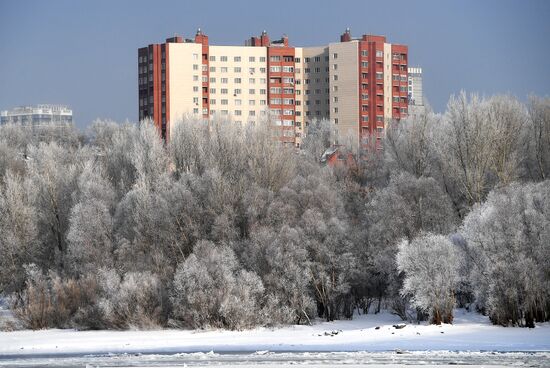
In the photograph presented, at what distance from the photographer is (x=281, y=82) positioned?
13188 cm

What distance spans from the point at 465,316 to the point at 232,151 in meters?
27.0

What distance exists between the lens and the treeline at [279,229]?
187 feet

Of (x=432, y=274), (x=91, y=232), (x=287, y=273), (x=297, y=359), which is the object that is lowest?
(x=297, y=359)

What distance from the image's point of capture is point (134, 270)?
6650 centimetres

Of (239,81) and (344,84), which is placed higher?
(239,81)

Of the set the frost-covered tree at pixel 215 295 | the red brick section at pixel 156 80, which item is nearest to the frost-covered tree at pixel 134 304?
the frost-covered tree at pixel 215 295

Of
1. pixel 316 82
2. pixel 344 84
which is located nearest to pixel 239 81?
pixel 316 82

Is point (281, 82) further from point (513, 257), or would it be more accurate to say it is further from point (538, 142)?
point (513, 257)

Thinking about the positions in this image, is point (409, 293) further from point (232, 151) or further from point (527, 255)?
point (232, 151)

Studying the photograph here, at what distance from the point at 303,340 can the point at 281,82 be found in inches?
3244

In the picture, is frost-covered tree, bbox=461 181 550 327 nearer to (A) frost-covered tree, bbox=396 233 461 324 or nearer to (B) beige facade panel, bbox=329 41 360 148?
(A) frost-covered tree, bbox=396 233 461 324

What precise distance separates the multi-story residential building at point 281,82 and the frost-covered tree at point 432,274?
60.0m

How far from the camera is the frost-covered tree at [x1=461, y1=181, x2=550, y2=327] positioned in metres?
54.8

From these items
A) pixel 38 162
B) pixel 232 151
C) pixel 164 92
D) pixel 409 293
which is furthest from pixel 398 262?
pixel 164 92
